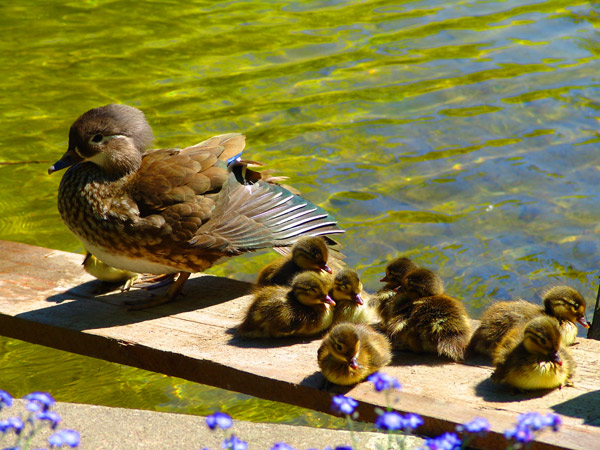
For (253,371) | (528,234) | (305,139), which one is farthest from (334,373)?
(305,139)

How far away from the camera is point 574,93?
31.0 ft

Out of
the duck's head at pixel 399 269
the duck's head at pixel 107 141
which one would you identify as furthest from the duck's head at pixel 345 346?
the duck's head at pixel 107 141

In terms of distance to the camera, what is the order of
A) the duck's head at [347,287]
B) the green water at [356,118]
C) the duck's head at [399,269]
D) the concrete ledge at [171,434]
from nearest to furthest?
the concrete ledge at [171,434]
the duck's head at [347,287]
the duck's head at [399,269]
the green water at [356,118]

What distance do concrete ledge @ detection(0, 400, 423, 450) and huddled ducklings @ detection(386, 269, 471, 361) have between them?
77 cm

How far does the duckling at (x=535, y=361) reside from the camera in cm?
362

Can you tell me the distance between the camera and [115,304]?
4941 millimetres

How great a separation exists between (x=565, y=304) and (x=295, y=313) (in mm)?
1335

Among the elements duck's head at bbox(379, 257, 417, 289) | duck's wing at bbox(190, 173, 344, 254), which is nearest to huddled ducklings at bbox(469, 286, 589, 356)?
duck's head at bbox(379, 257, 417, 289)

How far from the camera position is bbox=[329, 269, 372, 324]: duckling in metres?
4.40

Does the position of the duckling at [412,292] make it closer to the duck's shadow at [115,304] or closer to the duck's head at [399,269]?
the duck's head at [399,269]

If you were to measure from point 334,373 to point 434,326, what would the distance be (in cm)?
61

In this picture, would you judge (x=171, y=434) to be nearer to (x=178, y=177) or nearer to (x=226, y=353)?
(x=226, y=353)

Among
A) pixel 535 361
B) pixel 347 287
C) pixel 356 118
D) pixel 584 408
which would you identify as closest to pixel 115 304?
pixel 347 287

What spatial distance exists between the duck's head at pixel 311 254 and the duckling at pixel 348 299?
247 millimetres
